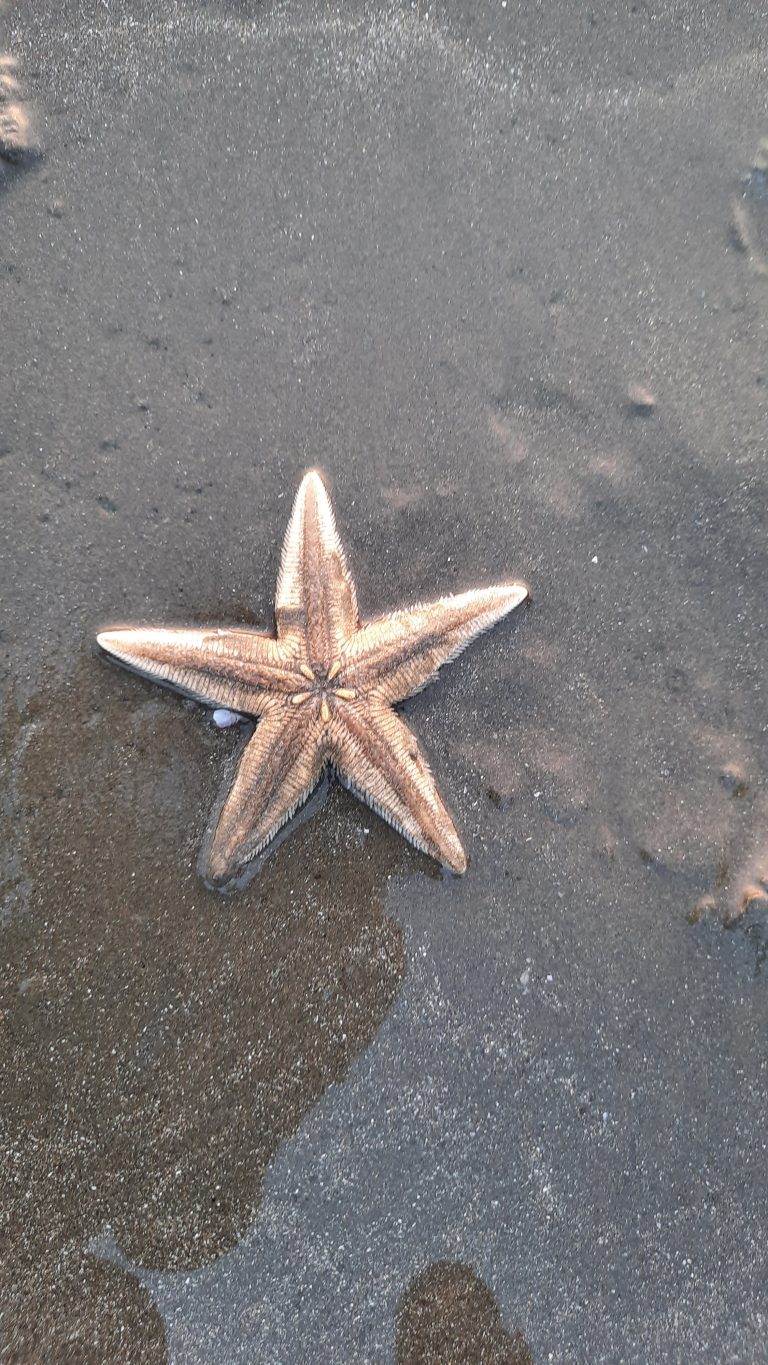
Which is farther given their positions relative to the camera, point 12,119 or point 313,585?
point 12,119

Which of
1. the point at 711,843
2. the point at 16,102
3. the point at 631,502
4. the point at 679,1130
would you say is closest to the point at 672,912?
the point at 711,843

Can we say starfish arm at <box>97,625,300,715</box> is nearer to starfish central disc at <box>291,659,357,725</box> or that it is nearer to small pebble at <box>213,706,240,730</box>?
starfish central disc at <box>291,659,357,725</box>

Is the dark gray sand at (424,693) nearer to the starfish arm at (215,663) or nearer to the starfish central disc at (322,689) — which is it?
the starfish arm at (215,663)

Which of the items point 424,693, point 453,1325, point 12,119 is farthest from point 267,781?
point 12,119

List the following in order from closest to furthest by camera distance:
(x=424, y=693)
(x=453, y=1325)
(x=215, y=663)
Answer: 1. (x=215, y=663)
2. (x=453, y=1325)
3. (x=424, y=693)

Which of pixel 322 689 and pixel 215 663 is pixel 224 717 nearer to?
pixel 215 663

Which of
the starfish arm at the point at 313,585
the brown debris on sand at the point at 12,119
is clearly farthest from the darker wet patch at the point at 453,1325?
the brown debris on sand at the point at 12,119

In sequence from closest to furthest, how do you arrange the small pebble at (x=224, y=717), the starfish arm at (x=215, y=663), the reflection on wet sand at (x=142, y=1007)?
1. the starfish arm at (x=215, y=663)
2. the reflection on wet sand at (x=142, y=1007)
3. the small pebble at (x=224, y=717)
